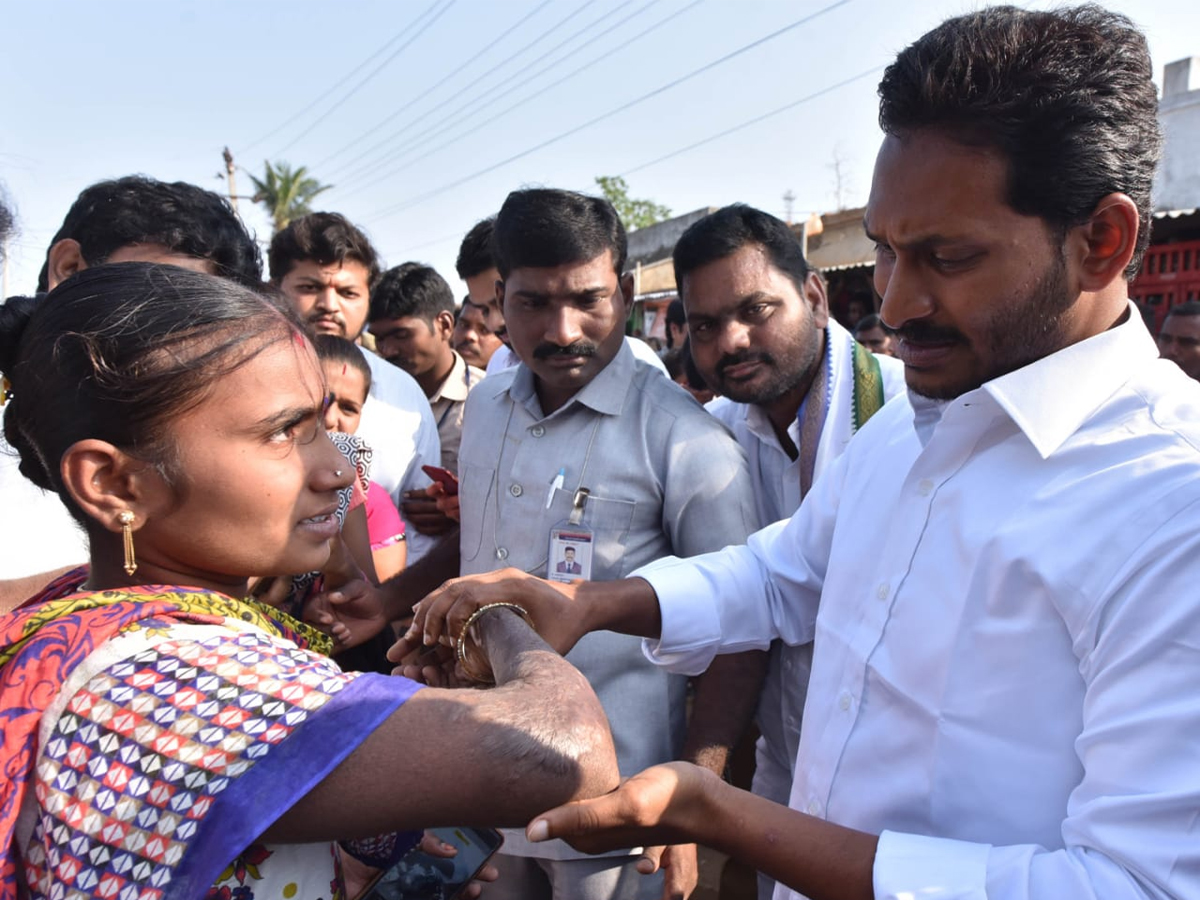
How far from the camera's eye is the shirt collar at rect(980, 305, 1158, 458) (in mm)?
1351

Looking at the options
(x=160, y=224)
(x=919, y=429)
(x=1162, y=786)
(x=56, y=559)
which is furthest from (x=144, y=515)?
(x=1162, y=786)

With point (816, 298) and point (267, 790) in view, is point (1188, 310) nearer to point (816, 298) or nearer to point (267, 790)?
point (816, 298)

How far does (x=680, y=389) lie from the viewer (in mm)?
2793

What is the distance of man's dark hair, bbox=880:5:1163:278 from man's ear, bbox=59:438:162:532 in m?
1.42

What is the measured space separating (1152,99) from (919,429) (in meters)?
0.66

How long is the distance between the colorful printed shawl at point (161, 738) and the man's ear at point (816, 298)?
7.57ft

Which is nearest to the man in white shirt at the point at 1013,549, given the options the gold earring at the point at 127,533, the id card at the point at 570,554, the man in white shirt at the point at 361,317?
the gold earring at the point at 127,533

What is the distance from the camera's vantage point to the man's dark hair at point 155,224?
7.16ft

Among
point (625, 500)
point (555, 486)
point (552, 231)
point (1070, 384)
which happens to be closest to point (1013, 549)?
point (1070, 384)

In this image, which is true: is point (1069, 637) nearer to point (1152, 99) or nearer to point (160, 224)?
point (1152, 99)

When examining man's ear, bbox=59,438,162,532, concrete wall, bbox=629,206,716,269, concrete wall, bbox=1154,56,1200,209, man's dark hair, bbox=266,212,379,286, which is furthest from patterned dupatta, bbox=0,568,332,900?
concrete wall, bbox=629,206,716,269

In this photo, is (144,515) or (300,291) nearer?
(144,515)

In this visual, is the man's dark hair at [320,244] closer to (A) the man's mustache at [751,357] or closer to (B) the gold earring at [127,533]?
(A) the man's mustache at [751,357]

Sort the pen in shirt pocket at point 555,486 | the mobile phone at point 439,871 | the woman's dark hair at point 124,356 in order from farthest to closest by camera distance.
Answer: the pen in shirt pocket at point 555,486
the mobile phone at point 439,871
the woman's dark hair at point 124,356
